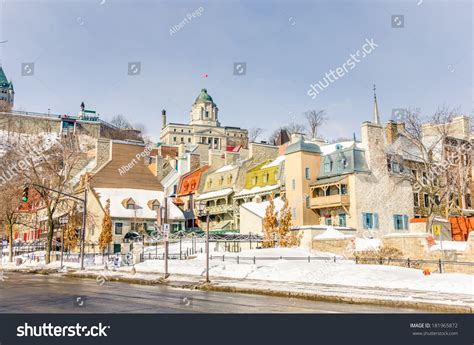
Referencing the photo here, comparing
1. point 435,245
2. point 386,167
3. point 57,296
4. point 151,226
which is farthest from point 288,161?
point 57,296

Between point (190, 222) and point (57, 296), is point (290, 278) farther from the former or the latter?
point (190, 222)

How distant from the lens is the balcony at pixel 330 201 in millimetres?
44275

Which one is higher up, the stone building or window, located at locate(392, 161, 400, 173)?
the stone building

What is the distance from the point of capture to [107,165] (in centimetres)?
6297

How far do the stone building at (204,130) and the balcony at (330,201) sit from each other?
357 feet

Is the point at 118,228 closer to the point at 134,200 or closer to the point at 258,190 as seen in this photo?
the point at 134,200

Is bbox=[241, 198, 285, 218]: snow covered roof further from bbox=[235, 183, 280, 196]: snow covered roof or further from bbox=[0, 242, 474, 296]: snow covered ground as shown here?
bbox=[0, 242, 474, 296]: snow covered ground

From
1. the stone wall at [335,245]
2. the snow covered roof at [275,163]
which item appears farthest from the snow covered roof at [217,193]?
the stone wall at [335,245]

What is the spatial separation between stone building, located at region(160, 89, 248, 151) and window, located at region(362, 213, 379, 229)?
111 meters

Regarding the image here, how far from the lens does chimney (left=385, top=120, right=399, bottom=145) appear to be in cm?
5150

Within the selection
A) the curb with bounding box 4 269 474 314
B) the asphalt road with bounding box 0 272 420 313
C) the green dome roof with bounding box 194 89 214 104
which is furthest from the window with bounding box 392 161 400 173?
the green dome roof with bounding box 194 89 214 104

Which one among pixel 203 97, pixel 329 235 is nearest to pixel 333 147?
pixel 329 235

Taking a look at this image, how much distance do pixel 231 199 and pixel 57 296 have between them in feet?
135
